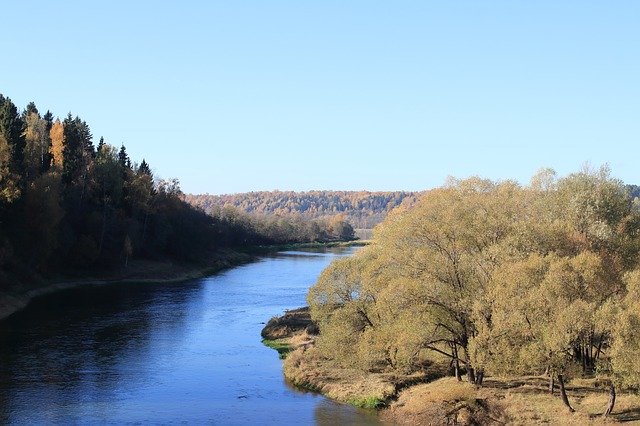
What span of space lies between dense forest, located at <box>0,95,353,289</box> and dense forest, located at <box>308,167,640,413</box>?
46.8 meters

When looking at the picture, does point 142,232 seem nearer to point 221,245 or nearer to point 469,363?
point 221,245

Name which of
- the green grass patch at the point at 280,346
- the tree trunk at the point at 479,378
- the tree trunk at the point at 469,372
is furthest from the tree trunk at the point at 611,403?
the green grass patch at the point at 280,346

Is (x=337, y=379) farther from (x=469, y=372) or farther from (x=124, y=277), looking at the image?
(x=124, y=277)

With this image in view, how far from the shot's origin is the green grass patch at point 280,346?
5533 cm

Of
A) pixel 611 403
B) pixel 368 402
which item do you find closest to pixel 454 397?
pixel 368 402

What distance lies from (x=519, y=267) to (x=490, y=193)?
45.3 ft

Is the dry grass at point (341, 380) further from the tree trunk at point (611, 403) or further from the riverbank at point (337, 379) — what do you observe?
the tree trunk at point (611, 403)

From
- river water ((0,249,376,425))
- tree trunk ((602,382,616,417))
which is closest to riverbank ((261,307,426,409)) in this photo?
river water ((0,249,376,425))

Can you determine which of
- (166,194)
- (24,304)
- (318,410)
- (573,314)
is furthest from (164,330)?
(166,194)

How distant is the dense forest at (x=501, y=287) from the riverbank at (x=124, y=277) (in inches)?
1605

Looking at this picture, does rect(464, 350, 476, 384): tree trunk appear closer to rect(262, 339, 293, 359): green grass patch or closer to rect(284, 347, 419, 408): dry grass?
rect(284, 347, 419, 408): dry grass

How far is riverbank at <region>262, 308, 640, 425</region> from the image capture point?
3344 centimetres

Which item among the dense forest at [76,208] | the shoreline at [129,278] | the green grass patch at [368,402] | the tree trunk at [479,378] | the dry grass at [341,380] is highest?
the dense forest at [76,208]

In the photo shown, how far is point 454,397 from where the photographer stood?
123 feet
